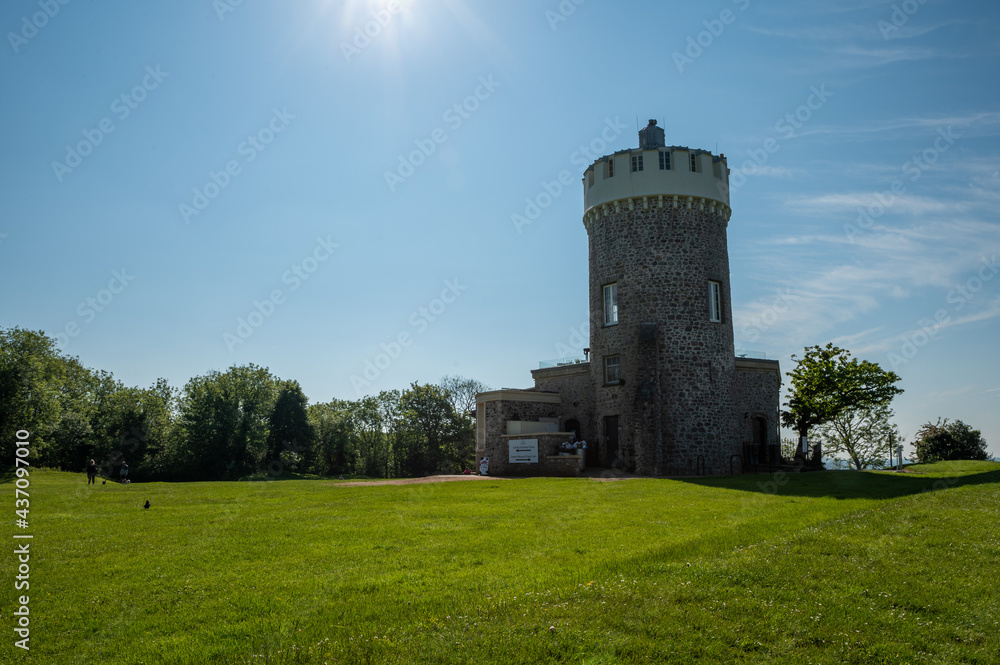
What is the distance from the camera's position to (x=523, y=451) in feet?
97.2

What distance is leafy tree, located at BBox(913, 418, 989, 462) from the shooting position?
135 ft

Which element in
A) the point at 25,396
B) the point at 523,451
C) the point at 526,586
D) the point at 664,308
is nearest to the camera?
the point at 526,586

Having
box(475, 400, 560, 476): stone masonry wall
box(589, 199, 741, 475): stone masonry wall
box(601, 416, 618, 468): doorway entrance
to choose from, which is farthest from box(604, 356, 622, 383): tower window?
box(475, 400, 560, 476): stone masonry wall

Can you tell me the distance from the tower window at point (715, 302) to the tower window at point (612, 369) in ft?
15.3

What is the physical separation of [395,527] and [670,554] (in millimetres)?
5107

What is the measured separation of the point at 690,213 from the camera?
30.9 m

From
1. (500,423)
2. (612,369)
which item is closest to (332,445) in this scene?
(500,423)

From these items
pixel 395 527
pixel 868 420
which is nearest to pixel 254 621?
pixel 395 527

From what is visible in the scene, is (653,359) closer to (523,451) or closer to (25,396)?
(523,451)

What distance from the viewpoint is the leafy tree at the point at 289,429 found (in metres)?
58.5

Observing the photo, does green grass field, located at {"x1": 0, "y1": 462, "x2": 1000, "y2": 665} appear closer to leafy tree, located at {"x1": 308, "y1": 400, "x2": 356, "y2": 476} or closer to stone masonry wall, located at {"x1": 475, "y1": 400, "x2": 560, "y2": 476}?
stone masonry wall, located at {"x1": 475, "y1": 400, "x2": 560, "y2": 476}

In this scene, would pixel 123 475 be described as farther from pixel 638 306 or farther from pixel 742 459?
pixel 742 459

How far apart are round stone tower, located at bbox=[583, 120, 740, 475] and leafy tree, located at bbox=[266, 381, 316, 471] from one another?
35996 millimetres

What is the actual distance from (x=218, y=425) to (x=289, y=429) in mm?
8342
